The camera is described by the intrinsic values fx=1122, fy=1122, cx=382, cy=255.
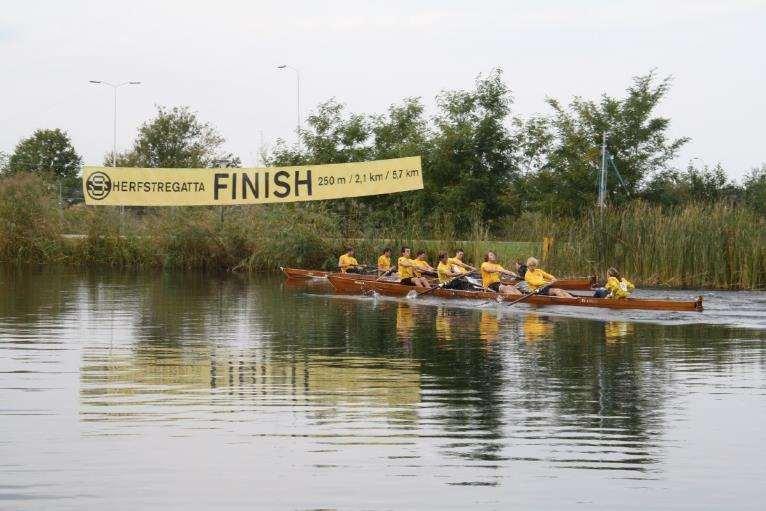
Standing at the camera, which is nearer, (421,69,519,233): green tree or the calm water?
the calm water

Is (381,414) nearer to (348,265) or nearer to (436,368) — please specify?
(436,368)

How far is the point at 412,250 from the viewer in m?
41.5

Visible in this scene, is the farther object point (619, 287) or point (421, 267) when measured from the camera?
point (421, 267)

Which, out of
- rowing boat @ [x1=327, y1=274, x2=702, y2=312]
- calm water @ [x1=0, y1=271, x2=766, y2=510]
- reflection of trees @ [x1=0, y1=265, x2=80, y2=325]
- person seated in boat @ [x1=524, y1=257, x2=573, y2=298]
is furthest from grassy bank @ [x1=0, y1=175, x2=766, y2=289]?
calm water @ [x1=0, y1=271, x2=766, y2=510]

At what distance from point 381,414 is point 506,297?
16.1 metres

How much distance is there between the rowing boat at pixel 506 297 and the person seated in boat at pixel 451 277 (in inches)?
11.1

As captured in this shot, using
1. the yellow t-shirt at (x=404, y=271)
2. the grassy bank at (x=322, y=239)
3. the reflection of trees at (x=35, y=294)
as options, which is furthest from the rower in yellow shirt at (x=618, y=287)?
the reflection of trees at (x=35, y=294)

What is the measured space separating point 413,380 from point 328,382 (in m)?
1.19

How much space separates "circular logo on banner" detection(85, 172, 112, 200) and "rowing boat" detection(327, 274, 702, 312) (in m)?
13.2

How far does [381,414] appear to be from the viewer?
42.1 ft

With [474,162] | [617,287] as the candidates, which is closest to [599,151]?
[474,162]

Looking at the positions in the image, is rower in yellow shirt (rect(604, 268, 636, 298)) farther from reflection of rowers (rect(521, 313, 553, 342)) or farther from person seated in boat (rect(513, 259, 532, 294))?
person seated in boat (rect(513, 259, 532, 294))

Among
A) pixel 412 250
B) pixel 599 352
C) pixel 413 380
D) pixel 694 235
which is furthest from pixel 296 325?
pixel 412 250

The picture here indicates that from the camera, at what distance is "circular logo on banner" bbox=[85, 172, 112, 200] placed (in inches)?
1757
